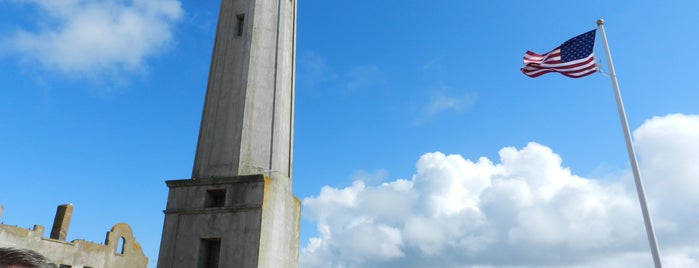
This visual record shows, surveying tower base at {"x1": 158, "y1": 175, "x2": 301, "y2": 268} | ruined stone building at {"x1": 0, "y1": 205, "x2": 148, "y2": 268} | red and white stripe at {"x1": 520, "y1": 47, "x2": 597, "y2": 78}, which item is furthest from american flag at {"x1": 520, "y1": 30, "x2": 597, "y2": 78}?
ruined stone building at {"x1": 0, "y1": 205, "x2": 148, "y2": 268}

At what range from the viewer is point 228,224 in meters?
16.0

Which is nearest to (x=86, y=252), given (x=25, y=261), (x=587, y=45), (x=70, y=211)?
(x=70, y=211)

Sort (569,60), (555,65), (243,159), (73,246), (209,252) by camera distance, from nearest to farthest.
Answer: (569,60) → (555,65) → (209,252) → (243,159) → (73,246)

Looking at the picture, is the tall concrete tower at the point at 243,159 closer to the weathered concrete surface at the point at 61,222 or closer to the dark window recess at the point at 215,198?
the dark window recess at the point at 215,198

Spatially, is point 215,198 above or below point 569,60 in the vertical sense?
below

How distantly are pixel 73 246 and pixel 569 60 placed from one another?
34.8m

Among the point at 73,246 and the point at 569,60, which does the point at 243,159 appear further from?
the point at 73,246

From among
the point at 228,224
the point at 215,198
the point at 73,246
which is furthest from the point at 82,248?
the point at 228,224

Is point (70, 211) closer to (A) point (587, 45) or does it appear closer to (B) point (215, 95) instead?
(B) point (215, 95)

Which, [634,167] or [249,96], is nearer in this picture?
[634,167]

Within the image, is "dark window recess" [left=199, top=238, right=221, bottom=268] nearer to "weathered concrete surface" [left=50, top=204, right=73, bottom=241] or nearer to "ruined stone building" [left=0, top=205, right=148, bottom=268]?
"ruined stone building" [left=0, top=205, right=148, bottom=268]

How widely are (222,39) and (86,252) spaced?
976 inches

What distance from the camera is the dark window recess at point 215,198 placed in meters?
16.8

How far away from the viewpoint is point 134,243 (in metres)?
41.3
